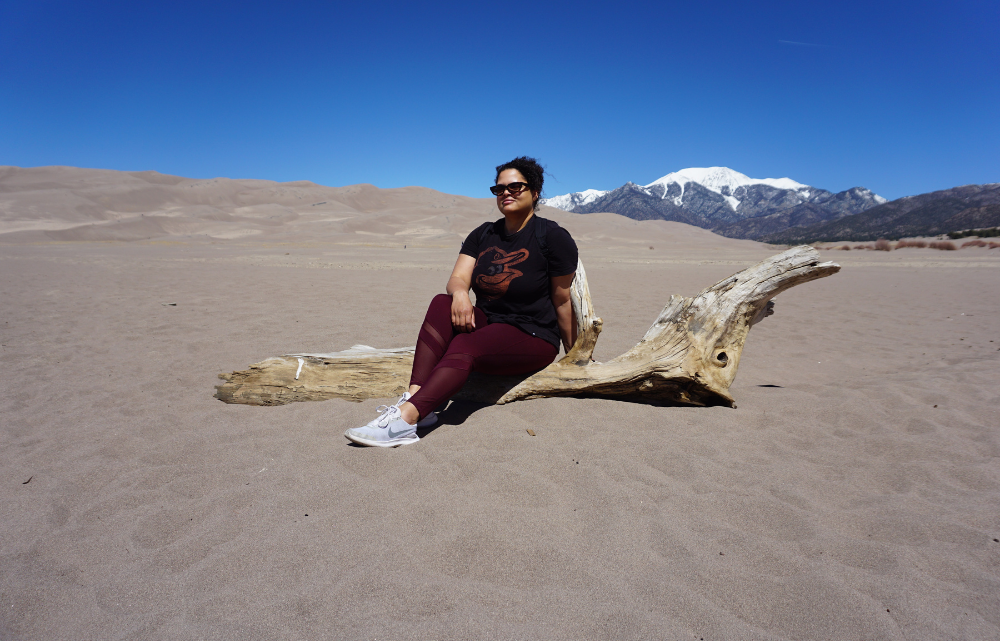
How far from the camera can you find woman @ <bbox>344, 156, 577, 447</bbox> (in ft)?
11.5

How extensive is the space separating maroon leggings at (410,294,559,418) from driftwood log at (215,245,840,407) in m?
0.31

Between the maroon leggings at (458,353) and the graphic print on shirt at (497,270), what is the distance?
0.67 feet

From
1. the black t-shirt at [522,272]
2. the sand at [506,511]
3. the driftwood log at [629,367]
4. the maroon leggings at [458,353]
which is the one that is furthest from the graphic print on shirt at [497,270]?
the sand at [506,511]

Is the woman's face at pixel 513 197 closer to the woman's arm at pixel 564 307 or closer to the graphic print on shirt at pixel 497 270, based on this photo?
the graphic print on shirt at pixel 497 270

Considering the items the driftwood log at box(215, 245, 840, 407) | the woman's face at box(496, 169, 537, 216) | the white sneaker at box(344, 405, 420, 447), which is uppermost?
the woman's face at box(496, 169, 537, 216)

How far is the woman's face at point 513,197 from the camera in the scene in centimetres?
364

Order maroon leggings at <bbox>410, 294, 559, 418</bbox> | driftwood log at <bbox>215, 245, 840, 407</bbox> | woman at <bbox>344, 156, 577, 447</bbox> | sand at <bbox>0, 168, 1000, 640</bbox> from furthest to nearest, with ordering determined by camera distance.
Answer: driftwood log at <bbox>215, 245, 840, 407</bbox> < woman at <bbox>344, 156, 577, 447</bbox> < maroon leggings at <bbox>410, 294, 559, 418</bbox> < sand at <bbox>0, 168, 1000, 640</bbox>

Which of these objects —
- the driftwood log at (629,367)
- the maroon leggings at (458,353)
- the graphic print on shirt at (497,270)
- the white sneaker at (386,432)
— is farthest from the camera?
the driftwood log at (629,367)

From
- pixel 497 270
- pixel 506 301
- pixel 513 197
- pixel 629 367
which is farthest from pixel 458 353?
pixel 629 367

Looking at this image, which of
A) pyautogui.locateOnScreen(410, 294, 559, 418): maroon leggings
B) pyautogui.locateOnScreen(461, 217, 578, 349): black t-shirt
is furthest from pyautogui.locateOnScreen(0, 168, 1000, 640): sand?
pyautogui.locateOnScreen(461, 217, 578, 349): black t-shirt

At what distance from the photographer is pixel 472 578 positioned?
2053 mm

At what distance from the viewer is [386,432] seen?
10.3 feet

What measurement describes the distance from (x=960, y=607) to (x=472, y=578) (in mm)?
1827

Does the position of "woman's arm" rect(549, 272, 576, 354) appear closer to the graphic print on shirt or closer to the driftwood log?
the driftwood log
